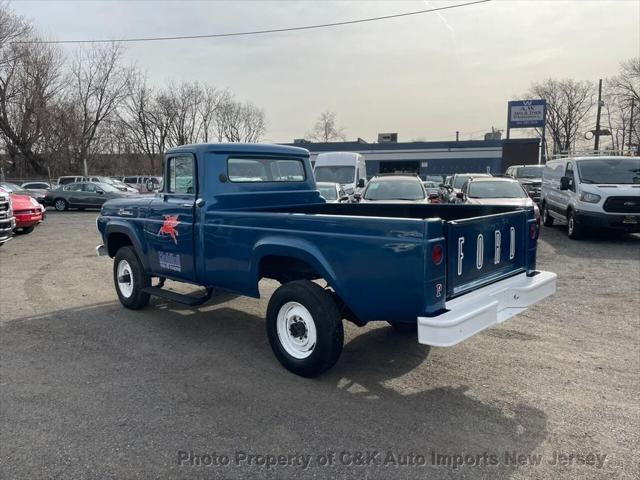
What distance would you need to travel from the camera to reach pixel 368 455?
120 inches

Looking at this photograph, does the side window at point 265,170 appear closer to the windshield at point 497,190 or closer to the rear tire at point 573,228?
the windshield at point 497,190

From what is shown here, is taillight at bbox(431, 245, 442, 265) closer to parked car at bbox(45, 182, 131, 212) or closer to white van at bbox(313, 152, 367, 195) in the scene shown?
white van at bbox(313, 152, 367, 195)

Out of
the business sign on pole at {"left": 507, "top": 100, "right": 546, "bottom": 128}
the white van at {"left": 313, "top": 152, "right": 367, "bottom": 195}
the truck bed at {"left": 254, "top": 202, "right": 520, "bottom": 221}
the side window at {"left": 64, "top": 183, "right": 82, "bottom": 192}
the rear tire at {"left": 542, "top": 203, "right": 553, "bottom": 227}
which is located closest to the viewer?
the truck bed at {"left": 254, "top": 202, "right": 520, "bottom": 221}

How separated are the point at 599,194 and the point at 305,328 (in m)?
9.64

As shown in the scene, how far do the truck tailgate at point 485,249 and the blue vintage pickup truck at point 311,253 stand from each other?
1cm

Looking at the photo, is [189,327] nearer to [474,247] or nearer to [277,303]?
[277,303]

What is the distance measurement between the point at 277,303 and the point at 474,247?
176 centimetres

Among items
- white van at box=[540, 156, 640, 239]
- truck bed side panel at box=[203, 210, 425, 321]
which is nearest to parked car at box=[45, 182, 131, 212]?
white van at box=[540, 156, 640, 239]

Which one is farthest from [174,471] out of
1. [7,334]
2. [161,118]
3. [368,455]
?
[161,118]

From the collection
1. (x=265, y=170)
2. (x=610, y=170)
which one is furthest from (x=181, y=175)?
(x=610, y=170)

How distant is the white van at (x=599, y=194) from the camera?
10.7m

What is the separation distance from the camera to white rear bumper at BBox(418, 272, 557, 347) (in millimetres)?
3180

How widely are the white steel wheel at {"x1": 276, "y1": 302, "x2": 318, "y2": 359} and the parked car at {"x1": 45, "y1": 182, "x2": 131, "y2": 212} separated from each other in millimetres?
21986

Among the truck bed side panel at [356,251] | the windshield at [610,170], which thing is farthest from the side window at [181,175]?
the windshield at [610,170]
